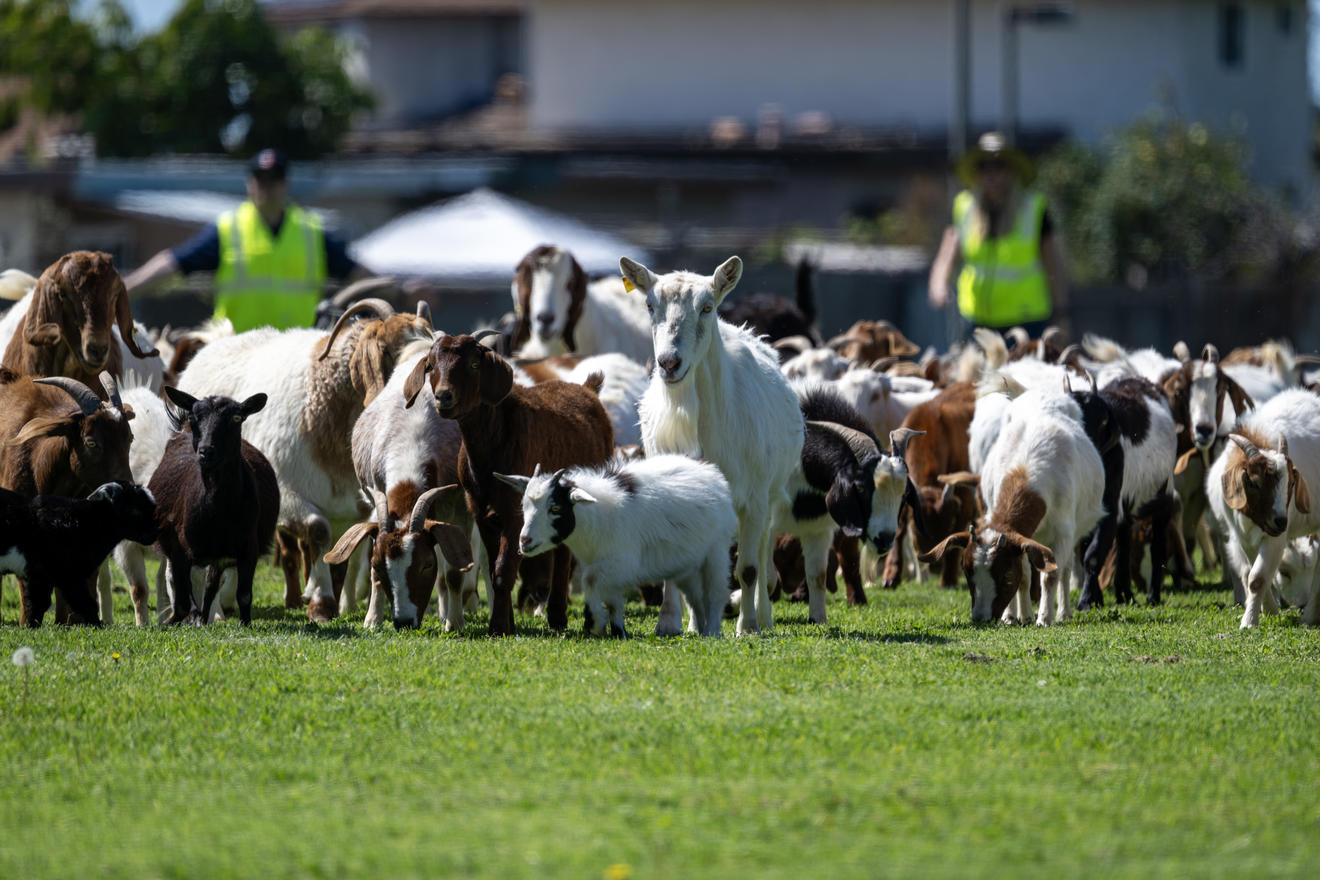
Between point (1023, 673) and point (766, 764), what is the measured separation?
216 centimetres

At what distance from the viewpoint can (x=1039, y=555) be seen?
419 inches

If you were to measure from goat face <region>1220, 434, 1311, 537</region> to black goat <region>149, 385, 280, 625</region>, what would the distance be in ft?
16.7

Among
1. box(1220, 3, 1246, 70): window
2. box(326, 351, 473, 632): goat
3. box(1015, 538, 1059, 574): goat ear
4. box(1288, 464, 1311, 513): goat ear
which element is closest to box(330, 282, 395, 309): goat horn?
box(326, 351, 473, 632): goat

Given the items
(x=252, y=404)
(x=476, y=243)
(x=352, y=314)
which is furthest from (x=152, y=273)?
(x=476, y=243)

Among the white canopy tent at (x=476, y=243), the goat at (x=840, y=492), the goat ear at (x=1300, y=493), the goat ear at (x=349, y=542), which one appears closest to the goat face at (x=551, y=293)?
the goat at (x=840, y=492)

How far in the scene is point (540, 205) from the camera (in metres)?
45.4

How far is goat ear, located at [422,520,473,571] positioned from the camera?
9.75 metres

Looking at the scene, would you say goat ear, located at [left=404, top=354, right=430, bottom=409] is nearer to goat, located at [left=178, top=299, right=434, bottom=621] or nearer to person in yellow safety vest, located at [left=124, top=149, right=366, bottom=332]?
goat, located at [left=178, top=299, right=434, bottom=621]

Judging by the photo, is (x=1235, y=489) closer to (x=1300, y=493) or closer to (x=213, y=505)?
(x=1300, y=493)

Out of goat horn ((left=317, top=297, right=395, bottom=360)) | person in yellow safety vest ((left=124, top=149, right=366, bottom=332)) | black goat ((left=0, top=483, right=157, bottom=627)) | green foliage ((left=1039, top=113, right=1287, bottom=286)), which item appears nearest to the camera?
black goat ((left=0, top=483, right=157, bottom=627))

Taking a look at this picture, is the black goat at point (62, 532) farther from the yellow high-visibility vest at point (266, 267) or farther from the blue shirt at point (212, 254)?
the yellow high-visibility vest at point (266, 267)

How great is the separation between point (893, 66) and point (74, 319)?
3841cm

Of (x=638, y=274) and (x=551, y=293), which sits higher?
(x=551, y=293)

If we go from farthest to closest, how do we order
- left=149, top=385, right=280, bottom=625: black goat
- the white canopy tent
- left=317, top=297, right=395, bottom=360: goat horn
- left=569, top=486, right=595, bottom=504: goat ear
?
the white canopy tent, left=317, top=297, right=395, bottom=360: goat horn, left=149, top=385, right=280, bottom=625: black goat, left=569, top=486, right=595, bottom=504: goat ear
